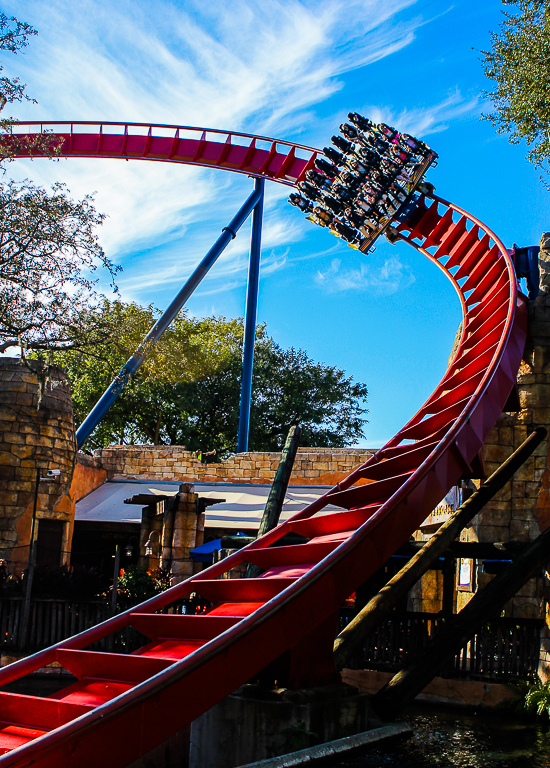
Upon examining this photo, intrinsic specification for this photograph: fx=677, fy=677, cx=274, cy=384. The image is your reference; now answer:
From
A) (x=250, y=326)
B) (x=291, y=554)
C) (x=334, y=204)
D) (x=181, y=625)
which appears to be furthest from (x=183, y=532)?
(x=250, y=326)

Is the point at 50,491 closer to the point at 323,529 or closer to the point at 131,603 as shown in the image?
the point at 131,603

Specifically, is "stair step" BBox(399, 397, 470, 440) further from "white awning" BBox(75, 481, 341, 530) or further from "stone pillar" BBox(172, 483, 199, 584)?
"white awning" BBox(75, 481, 341, 530)

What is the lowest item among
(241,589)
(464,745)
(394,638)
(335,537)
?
(464,745)

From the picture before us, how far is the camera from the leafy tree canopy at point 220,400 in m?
29.0

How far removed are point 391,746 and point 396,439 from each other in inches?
138

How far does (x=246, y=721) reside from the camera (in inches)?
181

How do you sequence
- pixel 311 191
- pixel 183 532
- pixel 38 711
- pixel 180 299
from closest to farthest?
pixel 38 711, pixel 183 532, pixel 311 191, pixel 180 299

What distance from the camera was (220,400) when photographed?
3041 centimetres

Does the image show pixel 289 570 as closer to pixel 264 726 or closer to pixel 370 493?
pixel 264 726

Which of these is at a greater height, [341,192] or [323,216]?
[341,192]

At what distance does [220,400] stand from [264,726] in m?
26.0

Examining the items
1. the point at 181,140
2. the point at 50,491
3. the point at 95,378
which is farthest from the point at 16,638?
the point at 95,378

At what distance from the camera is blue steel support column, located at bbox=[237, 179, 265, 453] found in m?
18.4

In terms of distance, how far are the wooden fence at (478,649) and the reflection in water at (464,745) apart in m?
0.47
